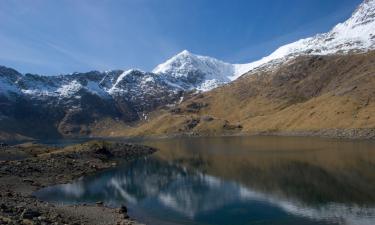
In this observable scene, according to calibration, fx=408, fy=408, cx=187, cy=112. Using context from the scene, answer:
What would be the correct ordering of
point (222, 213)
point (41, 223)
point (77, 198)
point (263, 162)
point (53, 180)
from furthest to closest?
point (263, 162) < point (53, 180) < point (77, 198) < point (222, 213) < point (41, 223)

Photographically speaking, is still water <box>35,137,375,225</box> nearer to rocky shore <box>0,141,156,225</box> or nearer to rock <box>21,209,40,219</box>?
rocky shore <box>0,141,156,225</box>

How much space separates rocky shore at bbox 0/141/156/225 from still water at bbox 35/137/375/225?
5254 mm

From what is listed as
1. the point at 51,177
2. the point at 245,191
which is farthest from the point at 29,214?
the point at 51,177

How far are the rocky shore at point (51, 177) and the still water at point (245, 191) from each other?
525 cm

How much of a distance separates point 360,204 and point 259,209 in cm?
1574

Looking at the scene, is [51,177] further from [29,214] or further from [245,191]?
[29,214]

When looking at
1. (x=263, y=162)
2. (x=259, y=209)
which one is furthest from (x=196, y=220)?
(x=263, y=162)

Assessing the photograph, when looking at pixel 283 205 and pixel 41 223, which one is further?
pixel 283 205

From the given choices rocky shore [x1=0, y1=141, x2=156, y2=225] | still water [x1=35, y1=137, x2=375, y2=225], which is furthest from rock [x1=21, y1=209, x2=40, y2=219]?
still water [x1=35, y1=137, x2=375, y2=225]

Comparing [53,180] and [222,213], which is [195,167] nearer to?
[53,180]

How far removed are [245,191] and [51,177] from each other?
5223 cm

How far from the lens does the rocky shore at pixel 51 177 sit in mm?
51606

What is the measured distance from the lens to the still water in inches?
2424

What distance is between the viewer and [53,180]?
335 ft
